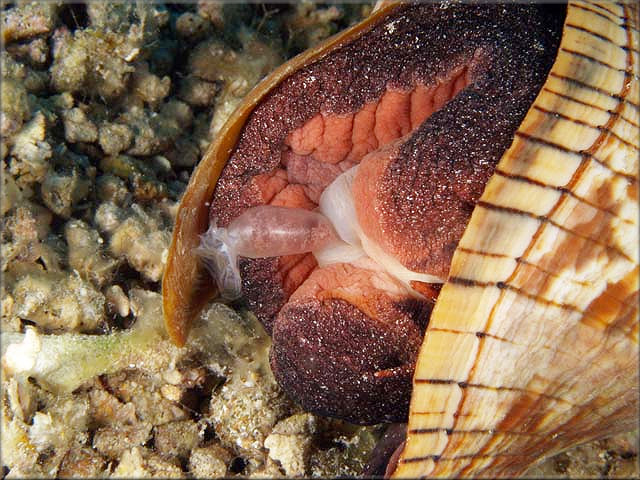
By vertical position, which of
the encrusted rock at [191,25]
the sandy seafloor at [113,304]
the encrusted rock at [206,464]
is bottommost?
the encrusted rock at [206,464]

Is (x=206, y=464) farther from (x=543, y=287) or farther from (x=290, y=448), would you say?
(x=543, y=287)

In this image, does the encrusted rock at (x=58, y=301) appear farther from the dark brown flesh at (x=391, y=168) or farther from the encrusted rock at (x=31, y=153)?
the dark brown flesh at (x=391, y=168)

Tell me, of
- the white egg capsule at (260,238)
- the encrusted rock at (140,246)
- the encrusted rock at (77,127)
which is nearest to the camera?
the white egg capsule at (260,238)

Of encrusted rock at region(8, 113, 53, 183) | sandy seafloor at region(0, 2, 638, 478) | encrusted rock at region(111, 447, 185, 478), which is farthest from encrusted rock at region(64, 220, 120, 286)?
encrusted rock at region(111, 447, 185, 478)

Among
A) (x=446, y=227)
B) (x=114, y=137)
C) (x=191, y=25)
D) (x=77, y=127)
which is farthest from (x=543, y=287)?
(x=191, y=25)

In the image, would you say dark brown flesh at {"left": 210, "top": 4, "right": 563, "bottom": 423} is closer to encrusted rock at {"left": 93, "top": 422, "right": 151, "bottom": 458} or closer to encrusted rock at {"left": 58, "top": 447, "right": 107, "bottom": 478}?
encrusted rock at {"left": 93, "top": 422, "right": 151, "bottom": 458}

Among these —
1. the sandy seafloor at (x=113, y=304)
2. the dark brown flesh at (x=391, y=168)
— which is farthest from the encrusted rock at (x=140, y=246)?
the dark brown flesh at (x=391, y=168)
